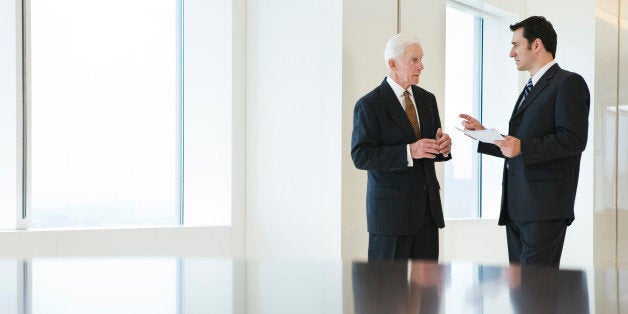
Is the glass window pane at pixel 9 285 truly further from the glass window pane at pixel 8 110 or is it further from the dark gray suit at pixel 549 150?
the glass window pane at pixel 8 110

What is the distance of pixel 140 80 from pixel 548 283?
4.80m

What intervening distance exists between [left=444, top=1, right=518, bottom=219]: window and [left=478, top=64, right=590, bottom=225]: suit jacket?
1425 mm

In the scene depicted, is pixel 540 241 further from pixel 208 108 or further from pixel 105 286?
pixel 105 286

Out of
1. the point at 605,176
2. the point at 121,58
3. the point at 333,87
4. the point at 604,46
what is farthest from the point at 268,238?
the point at 604,46

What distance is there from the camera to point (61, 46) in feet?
14.8

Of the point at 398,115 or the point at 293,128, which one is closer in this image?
the point at 398,115

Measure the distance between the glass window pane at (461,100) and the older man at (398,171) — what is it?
1.50 metres

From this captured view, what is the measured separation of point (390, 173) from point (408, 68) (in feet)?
1.70

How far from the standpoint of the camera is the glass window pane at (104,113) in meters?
4.43

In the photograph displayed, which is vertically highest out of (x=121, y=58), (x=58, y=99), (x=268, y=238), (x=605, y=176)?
(x=121, y=58)

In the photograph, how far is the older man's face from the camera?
3.40m

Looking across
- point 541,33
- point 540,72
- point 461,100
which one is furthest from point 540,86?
point 461,100

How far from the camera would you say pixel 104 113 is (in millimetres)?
4777

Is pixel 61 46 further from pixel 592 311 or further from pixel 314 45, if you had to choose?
pixel 592 311
